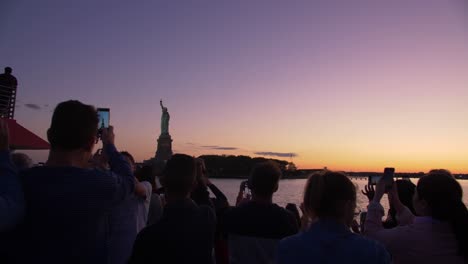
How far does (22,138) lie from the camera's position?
29.1ft

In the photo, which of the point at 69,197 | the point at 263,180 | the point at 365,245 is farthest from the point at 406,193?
the point at 69,197

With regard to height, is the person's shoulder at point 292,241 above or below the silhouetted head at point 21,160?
below

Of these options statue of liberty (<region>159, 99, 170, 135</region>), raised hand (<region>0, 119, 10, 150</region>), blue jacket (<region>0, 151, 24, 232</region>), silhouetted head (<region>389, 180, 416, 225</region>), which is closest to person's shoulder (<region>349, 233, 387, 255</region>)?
blue jacket (<region>0, 151, 24, 232</region>)

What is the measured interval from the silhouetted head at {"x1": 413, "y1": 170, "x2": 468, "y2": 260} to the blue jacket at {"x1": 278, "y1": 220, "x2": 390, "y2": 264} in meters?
0.97

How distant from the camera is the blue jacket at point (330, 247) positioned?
1.99m

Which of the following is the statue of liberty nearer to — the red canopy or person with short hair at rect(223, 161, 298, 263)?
the red canopy

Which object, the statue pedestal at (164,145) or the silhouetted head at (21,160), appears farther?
the statue pedestal at (164,145)

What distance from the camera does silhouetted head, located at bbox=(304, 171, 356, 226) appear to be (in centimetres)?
211

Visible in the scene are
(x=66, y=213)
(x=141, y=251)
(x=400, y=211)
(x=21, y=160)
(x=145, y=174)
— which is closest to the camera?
(x=66, y=213)

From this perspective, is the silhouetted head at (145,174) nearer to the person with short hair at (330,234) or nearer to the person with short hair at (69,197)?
the person with short hair at (69,197)

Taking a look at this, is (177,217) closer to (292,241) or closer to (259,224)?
(259,224)

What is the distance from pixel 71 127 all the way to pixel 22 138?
7.98 metres

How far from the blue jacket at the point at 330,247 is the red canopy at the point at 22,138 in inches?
328

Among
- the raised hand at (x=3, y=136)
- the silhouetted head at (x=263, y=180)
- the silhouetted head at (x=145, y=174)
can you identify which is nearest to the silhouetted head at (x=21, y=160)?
the silhouetted head at (x=145, y=174)
